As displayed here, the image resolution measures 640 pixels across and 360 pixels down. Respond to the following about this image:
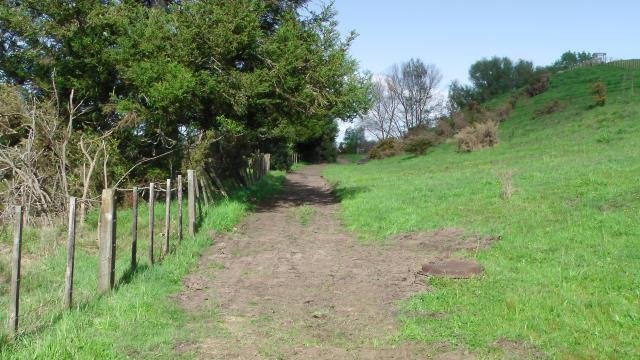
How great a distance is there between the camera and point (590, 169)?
53.0 feet

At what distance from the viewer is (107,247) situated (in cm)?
804

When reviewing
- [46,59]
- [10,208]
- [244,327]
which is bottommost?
[244,327]

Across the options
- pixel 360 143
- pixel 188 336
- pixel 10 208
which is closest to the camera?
pixel 188 336

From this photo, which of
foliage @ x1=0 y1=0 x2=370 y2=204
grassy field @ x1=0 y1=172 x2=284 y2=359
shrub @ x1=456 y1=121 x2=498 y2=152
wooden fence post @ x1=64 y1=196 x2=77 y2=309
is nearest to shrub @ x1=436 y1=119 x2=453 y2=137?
shrub @ x1=456 y1=121 x2=498 y2=152

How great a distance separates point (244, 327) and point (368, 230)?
722 centimetres

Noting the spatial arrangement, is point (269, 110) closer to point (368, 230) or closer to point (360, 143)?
point (368, 230)

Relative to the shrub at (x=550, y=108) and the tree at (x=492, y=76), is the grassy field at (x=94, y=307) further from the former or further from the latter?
the tree at (x=492, y=76)

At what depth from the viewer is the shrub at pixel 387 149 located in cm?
5083

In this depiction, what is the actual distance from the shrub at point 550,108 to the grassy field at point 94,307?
105 feet

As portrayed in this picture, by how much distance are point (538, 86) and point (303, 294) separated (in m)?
45.9

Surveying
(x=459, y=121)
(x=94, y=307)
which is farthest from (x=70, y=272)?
(x=459, y=121)

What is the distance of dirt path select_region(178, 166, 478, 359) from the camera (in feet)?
20.4

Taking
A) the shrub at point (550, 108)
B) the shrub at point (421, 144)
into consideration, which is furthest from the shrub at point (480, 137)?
the shrub at point (421, 144)

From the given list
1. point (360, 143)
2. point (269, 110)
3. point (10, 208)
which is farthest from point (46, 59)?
point (360, 143)
